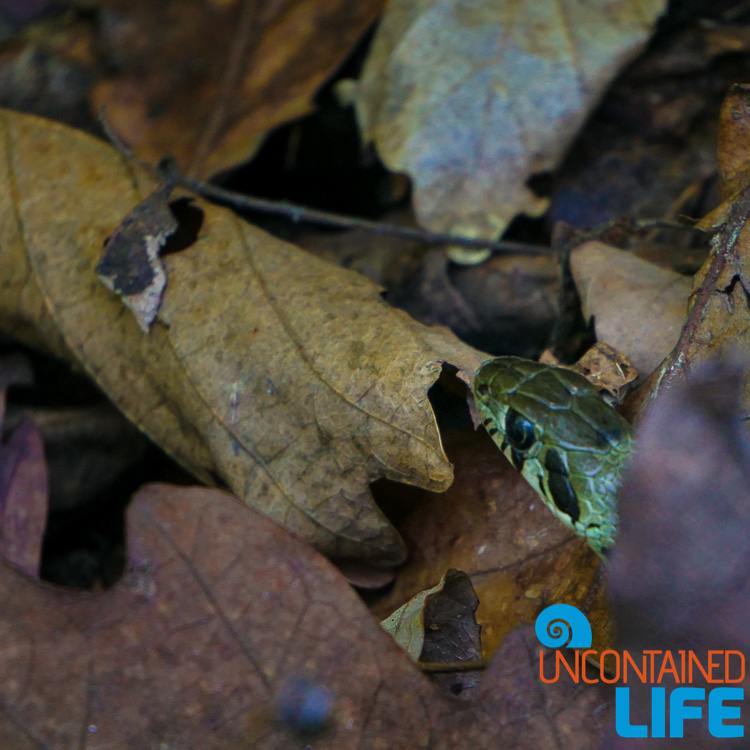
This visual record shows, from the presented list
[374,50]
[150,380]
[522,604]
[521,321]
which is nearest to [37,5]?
[374,50]

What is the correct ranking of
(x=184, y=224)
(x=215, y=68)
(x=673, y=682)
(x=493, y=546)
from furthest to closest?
(x=215, y=68)
(x=184, y=224)
(x=493, y=546)
(x=673, y=682)

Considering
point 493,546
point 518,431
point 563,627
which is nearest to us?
point 563,627

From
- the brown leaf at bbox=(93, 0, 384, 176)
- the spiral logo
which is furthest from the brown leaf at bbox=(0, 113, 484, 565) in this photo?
the brown leaf at bbox=(93, 0, 384, 176)

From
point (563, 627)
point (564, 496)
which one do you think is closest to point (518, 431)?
point (564, 496)

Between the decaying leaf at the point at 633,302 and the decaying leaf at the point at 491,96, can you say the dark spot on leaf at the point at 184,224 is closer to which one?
the decaying leaf at the point at 491,96

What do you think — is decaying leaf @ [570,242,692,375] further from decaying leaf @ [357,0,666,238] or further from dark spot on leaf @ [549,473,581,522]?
decaying leaf @ [357,0,666,238]

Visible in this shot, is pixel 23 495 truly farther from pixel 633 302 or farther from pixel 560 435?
pixel 633 302
